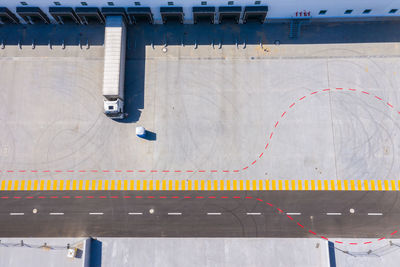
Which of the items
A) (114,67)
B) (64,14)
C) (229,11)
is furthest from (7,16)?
(229,11)

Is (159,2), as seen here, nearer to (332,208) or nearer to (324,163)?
(324,163)

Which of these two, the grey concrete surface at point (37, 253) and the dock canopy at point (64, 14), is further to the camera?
the dock canopy at point (64, 14)

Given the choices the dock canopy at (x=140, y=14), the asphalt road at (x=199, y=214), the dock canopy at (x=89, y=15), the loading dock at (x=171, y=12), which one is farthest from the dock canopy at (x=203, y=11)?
the asphalt road at (x=199, y=214)

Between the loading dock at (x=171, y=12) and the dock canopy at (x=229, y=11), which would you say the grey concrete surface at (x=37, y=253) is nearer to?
the loading dock at (x=171, y=12)

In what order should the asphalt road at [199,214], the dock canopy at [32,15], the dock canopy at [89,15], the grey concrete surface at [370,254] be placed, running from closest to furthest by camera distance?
the grey concrete surface at [370,254] < the asphalt road at [199,214] < the dock canopy at [32,15] < the dock canopy at [89,15]

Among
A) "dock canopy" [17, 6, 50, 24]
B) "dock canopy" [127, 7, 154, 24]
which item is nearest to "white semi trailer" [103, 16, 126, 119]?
"dock canopy" [127, 7, 154, 24]

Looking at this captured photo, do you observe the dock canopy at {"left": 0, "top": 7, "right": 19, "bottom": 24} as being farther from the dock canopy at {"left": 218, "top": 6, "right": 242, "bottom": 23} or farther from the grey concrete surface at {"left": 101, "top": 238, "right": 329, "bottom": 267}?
the grey concrete surface at {"left": 101, "top": 238, "right": 329, "bottom": 267}
